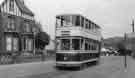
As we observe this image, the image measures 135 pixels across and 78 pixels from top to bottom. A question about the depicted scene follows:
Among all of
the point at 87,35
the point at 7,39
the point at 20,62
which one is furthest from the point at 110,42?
the point at 7,39

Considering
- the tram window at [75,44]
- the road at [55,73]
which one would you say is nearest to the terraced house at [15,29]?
the road at [55,73]

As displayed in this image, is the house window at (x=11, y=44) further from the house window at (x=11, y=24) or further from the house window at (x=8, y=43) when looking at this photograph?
the house window at (x=11, y=24)

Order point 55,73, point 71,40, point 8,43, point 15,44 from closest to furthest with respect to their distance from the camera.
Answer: point 55,73, point 71,40, point 8,43, point 15,44

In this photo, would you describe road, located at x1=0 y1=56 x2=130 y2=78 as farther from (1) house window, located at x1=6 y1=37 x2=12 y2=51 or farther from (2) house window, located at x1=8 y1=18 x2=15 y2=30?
(2) house window, located at x1=8 y1=18 x2=15 y2=30

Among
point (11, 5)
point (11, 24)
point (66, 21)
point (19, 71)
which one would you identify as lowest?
point (19, 71)

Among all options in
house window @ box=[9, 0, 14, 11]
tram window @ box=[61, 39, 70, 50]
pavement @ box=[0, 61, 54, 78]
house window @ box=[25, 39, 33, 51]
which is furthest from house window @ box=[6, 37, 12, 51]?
tram window @ box=[61, 39, 70, 50]

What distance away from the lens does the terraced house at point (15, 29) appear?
3103 centimetres

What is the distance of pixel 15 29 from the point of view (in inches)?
1292

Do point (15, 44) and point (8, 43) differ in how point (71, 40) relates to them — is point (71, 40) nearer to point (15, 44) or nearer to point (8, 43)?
point (8, 43)

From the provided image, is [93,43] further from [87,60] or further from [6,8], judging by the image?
[6,8]

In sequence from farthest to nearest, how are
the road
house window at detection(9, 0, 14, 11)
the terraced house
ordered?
house window at detection(9, 0, 14, 11), the terraced house, the road

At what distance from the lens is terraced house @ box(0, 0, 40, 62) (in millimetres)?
31031

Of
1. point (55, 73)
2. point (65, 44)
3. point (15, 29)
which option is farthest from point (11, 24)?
point (55, 73)

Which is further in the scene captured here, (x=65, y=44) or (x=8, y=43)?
(x=8, y=43)
